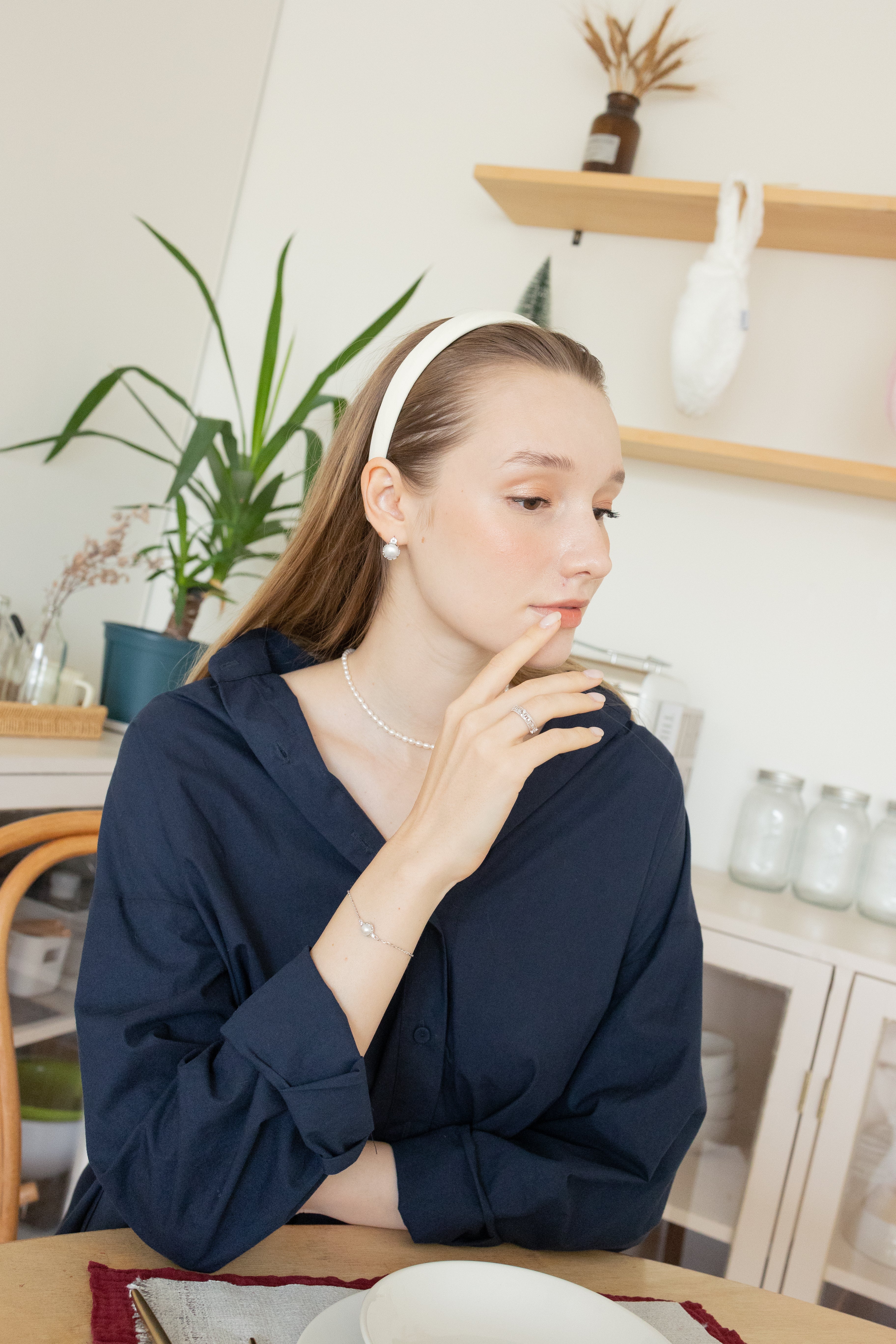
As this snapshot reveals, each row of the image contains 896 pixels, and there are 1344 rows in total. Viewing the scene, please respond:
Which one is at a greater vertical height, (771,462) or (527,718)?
(771,462)

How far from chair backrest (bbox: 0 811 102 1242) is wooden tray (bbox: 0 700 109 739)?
1.68ft

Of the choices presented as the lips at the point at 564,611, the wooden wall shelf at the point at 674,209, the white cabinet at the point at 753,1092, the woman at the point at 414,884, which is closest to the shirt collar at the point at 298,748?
the woman at the point at 414,884

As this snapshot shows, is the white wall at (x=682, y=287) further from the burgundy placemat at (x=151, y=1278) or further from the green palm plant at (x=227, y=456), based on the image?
the burgundy placemat at (x=151, y=1278)

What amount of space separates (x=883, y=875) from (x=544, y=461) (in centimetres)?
129

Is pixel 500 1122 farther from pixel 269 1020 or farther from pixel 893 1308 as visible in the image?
pixel 893 1308

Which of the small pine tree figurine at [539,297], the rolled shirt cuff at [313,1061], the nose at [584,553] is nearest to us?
the rolled shirt cuff at [313,1061]

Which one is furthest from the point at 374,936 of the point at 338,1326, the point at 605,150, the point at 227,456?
the point at 605,150

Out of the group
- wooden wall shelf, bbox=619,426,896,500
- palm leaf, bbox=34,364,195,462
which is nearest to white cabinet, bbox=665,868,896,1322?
wooden wall shelf, bbox=619,426,896,500

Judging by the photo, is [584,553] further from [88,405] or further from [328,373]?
[88,405]

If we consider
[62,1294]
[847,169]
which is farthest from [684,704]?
[62,1294]

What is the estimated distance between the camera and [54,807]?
171 cm

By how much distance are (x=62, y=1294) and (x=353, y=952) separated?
0.89ft

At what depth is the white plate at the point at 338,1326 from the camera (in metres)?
0.59

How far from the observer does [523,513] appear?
975mm
